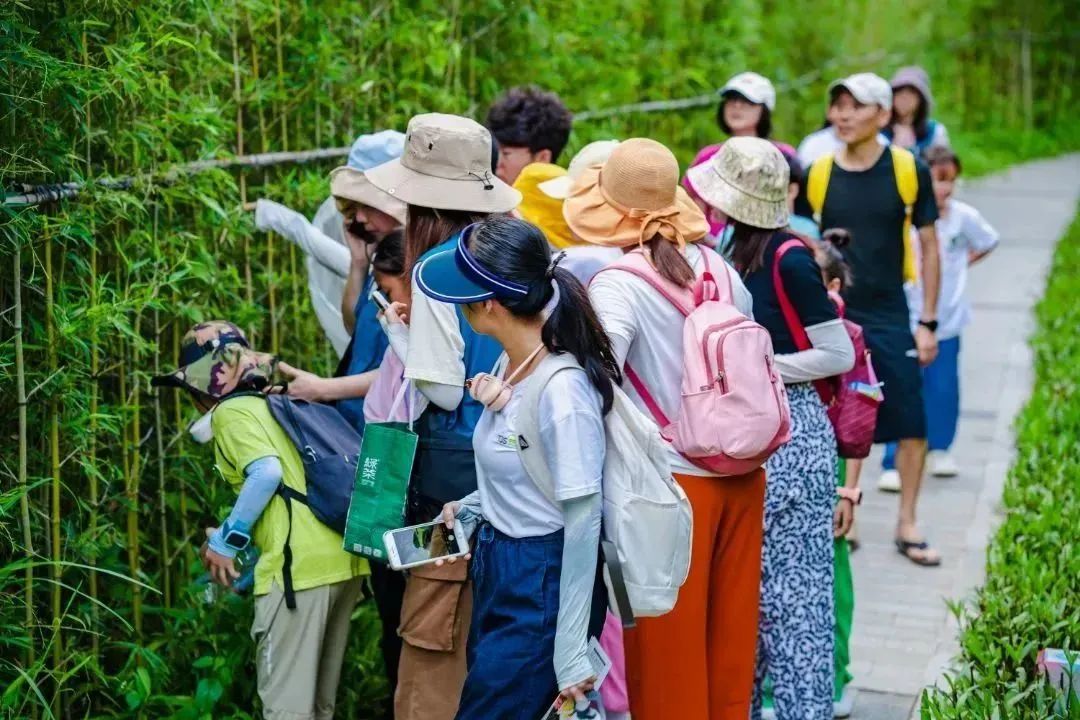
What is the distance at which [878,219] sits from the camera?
5824mm

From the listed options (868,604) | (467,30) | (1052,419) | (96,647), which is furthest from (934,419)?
(96,647)

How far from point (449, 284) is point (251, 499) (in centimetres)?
99

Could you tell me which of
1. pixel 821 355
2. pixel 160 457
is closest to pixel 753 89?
pixel 821 355

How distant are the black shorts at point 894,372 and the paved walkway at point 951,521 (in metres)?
0.65

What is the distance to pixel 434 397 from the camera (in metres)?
3.59

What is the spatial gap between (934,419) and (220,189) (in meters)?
4.11

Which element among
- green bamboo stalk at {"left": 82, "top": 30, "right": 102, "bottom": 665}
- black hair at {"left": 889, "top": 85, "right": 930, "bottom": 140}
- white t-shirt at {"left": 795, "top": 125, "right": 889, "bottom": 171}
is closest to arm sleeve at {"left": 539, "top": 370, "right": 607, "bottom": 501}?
green bamboo stalk at {"left": 82, "top": 30, "right": 102, "bottom": 665}

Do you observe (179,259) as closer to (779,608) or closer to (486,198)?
(486,198)

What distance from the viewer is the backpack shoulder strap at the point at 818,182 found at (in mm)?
5926

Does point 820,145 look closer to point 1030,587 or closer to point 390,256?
point 1030,587

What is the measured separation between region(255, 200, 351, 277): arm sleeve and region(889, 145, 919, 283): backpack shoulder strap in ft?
7.78

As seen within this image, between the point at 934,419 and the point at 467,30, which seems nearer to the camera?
the point at 467,30

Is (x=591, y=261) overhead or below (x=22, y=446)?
overhead

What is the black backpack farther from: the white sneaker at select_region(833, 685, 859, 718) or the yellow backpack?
the yellow backpack
